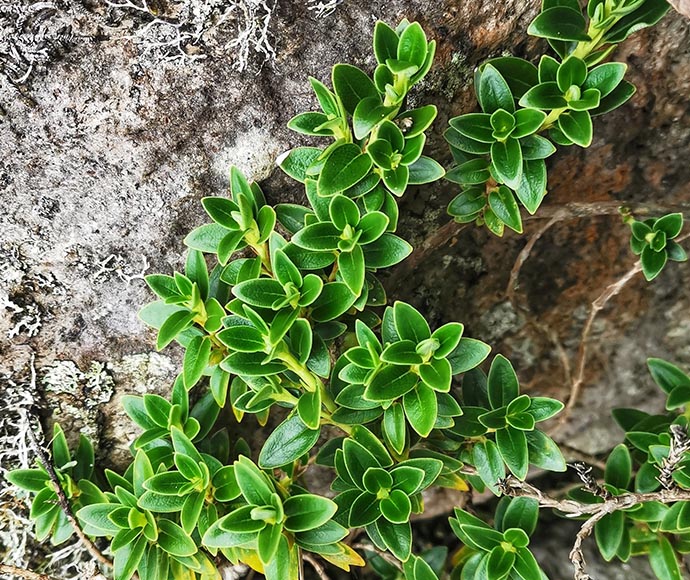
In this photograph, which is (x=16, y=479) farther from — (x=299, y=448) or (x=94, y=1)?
(x=94, y=1)

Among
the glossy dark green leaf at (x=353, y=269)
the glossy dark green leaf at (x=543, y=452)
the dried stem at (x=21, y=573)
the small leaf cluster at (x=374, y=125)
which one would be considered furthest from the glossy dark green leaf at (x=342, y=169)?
the dried stem at (x=21, y=573)

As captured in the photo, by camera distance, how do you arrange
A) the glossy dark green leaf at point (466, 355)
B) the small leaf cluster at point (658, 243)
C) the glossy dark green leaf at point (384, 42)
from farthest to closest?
the small leaf cluster at point (658, 243) < the glossy dark green leaf at point (466, 355) < the glossy dark green leaf at point (384, 42)

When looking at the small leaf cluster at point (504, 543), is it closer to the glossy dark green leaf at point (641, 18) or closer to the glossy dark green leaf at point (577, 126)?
the glossy dark green leaf at point (577, 126)

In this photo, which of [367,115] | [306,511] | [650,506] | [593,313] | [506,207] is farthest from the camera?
[593,313]

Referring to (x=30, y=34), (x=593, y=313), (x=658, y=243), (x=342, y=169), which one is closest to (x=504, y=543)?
(x=593, y=313)

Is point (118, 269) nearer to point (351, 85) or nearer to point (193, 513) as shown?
point (193, 513)

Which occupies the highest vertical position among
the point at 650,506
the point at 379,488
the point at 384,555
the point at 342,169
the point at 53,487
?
the point at 342,169

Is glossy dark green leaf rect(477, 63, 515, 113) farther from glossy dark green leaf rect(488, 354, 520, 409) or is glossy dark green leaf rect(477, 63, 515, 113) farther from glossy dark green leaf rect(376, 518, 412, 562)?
glossy dark green leaf rect(376, 518, 412, 562)
